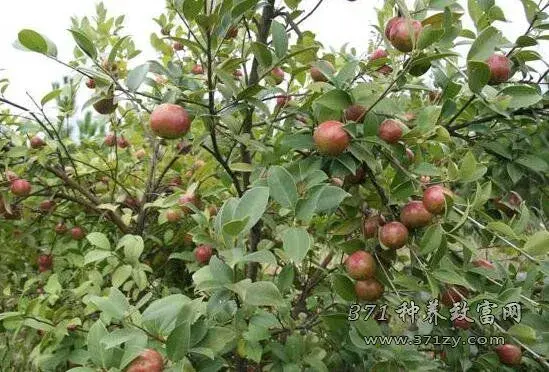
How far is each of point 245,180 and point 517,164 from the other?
81 centimetres

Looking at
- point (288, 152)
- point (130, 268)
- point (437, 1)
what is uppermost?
point (437, 1)

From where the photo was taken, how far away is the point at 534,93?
1.15 m

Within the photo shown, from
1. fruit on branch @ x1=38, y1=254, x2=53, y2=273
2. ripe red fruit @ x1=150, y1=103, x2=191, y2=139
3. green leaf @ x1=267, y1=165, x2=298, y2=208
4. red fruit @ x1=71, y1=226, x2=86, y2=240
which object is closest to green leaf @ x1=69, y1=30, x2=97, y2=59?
ripe red fruit @ x1=150, y1=103, x2=191, y2=139

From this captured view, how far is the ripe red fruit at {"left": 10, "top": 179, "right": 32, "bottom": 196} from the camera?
1.76 metres

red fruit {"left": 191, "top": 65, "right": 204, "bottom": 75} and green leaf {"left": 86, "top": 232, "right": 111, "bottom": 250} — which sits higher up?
red fruit {"left": 191, "top": 65, "right": 204, "bottom": 75}

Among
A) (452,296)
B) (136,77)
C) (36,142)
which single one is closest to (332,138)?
(136,77)

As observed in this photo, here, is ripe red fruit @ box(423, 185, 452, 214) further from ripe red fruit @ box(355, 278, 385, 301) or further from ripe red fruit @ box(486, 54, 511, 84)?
ripe red fruit @ box(486, 54, 511, 84)

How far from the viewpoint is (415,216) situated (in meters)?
1.02

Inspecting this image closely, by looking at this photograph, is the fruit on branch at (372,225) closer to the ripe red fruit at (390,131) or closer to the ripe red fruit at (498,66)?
the ripe red fruit at (390,131)

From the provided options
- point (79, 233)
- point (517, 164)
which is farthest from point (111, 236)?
point (517, 164)

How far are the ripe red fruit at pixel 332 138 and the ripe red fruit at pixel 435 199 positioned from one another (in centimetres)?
18

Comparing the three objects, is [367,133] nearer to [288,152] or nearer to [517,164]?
[288,152]

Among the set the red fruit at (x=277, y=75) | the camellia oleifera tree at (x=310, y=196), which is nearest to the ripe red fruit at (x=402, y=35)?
the camellia oleifera tree at (x=310, y=196)

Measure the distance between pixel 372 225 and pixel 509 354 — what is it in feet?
2.13
